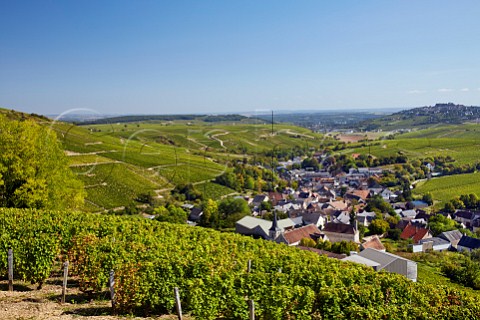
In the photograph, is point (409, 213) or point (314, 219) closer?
point (314, 219)

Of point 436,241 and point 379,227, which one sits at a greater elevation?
point 379,227

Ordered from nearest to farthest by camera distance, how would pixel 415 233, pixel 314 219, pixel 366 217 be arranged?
pixel 415 233
pixel 314 219
pixel 366 217

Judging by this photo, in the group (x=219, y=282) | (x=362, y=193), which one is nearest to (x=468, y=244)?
(x=362, y=193)

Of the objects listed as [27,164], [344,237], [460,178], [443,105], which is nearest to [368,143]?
[443,105]

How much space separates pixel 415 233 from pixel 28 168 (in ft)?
205

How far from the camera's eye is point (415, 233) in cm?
6794

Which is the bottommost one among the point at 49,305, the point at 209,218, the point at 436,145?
the point at 209,218

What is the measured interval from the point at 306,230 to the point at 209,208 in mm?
17479

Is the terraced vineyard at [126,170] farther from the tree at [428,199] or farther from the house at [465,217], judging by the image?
the house at [465,217]

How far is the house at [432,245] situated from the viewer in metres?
62.1

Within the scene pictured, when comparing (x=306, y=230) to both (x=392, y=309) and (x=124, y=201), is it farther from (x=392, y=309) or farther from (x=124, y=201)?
(x=392, y=309)

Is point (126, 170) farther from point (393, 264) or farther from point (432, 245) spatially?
point (393, 264)

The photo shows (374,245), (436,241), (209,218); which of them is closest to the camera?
(374,245)

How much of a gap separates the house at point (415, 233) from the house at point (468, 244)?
4.87 metres
